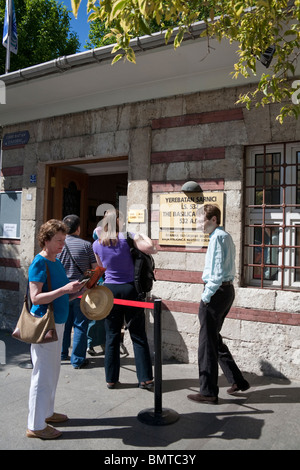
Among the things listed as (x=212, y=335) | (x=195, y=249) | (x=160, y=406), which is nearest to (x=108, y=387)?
(x=160, y=406)

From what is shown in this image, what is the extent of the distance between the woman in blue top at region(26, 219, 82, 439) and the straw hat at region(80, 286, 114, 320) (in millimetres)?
227

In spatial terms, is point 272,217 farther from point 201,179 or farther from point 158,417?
point 158,417

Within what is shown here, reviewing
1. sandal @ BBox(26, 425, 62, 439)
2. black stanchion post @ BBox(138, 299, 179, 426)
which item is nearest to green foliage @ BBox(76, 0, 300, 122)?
black stanchion post @ BBox(138, 299, 179, 426)

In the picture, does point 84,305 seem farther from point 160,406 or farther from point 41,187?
point 41,187

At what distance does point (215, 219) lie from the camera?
411 cm

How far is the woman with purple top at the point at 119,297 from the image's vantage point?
431 centimetres

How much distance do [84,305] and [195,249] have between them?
2.22 m

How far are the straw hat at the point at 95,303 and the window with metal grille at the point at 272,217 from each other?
88.5 inches

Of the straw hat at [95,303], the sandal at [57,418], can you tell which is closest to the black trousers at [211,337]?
the straw hat at [95,303]

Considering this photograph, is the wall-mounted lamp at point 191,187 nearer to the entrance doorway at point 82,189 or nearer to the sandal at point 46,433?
the entrance doorway at point 82,189

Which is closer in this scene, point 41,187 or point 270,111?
point 270,111

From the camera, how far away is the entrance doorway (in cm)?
704
